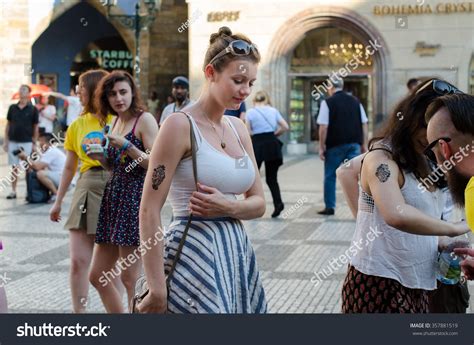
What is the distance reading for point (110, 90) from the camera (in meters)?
5.42

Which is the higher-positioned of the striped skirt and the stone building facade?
the stone building facade

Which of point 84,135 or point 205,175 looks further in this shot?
point 84,135

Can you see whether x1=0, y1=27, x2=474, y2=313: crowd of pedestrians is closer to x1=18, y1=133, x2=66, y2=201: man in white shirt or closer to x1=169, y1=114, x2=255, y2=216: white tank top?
x1=169, y1=114, x2=255, y2=216: white tank top

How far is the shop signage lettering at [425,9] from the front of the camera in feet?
74.9

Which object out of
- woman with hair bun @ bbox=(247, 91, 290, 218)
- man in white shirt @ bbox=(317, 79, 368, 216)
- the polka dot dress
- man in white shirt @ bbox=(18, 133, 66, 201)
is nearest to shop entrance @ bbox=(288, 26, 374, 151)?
man in white shirt @ bbox=(18, 133, 66, 201)

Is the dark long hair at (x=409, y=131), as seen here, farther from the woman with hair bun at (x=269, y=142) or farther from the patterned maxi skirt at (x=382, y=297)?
the woman with hair bun at (x=269, y=142)

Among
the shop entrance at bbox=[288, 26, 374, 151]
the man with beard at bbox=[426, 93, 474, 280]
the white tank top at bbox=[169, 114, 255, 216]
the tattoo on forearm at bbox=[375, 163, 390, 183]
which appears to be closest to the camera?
the man with beard at bbox=[426, 93, 474, 280]

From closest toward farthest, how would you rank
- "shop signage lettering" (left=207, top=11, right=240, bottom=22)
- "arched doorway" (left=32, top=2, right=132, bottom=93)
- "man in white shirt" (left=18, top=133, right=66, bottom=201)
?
"man in white shirt" (left=18, top=133, right=66, bottom=201) < "shop signage lettering" (left=207, top=11, right=240, bottom=22) < "arched doorway" (left=32, top=2, right=132, bottom=93)

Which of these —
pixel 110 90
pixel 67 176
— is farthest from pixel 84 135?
pixel 110 90

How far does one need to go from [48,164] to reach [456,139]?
11.7 metres

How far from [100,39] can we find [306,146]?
1021cm

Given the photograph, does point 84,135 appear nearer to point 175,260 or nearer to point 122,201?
point 122,201

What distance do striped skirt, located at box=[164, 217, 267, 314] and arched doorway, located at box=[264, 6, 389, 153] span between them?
20169 millimetres

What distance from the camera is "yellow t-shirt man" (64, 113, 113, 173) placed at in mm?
5625
